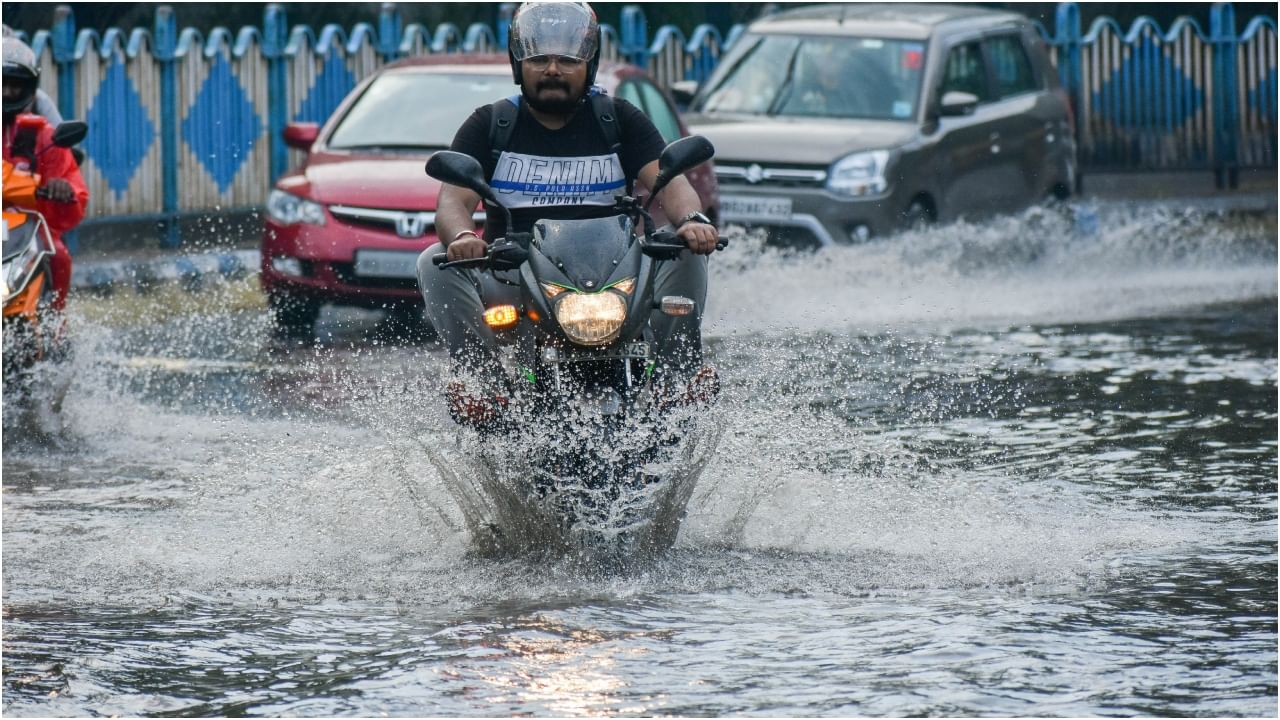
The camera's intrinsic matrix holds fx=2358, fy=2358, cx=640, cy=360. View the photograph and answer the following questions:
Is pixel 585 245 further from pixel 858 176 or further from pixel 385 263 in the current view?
pixel 858 176

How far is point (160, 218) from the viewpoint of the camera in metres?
18.4

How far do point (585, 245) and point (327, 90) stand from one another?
13.9 m

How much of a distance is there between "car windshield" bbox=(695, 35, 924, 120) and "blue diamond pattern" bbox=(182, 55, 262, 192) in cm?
453

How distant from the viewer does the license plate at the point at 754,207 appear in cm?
1541

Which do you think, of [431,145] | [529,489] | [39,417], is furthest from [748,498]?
[431,145]

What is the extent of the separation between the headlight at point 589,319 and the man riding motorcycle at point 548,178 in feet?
1.13

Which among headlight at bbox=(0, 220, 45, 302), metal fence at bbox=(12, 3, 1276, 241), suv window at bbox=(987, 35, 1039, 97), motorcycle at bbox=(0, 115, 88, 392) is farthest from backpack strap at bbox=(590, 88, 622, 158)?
metal fence at bbox=(12, 3, 1276, 241)

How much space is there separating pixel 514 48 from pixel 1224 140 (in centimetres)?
1836

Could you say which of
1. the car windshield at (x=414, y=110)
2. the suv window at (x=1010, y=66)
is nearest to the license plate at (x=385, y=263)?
the car windshield at (x=414, y=110)

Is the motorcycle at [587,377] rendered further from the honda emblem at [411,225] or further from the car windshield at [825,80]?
the car windshield at [825,80]

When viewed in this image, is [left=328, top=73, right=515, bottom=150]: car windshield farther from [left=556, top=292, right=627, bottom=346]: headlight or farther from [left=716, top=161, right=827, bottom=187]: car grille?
[left=556, top=292, right=627, bottom=346]: headlight

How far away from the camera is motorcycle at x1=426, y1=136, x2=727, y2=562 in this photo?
6.41 metres

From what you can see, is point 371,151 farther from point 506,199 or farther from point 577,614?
point 577,614

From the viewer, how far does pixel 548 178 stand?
277 inches
